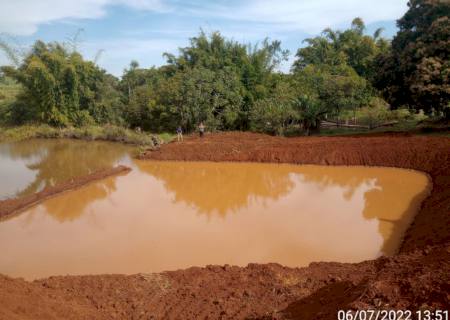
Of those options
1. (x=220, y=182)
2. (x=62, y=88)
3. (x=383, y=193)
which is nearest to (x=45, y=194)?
(x=220, y=182)

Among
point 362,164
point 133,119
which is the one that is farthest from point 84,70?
point 362,164

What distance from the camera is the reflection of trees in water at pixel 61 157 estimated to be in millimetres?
15556

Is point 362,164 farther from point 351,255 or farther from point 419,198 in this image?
point 351,255

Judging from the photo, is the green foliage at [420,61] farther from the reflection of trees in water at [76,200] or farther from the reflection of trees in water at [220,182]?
the reflection of trees in water at [76,200]

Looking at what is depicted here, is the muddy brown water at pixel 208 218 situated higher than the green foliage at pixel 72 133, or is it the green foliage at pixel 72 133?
the green foliage at pixel 72 133

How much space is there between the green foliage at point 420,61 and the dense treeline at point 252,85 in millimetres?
46

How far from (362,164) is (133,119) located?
18.6 metres

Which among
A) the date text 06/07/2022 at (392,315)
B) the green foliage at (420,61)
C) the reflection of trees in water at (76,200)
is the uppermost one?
the green foliage at (420,61)

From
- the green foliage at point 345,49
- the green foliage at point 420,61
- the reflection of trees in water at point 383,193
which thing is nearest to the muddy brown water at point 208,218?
the reflection of trees in water at point 383,193

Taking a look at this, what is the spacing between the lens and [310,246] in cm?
797

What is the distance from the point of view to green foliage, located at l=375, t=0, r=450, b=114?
52.4 feet

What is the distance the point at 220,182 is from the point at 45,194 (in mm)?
6136

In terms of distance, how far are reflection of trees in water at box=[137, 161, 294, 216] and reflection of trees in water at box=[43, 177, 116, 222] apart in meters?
2.22

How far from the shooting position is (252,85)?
976 inches
